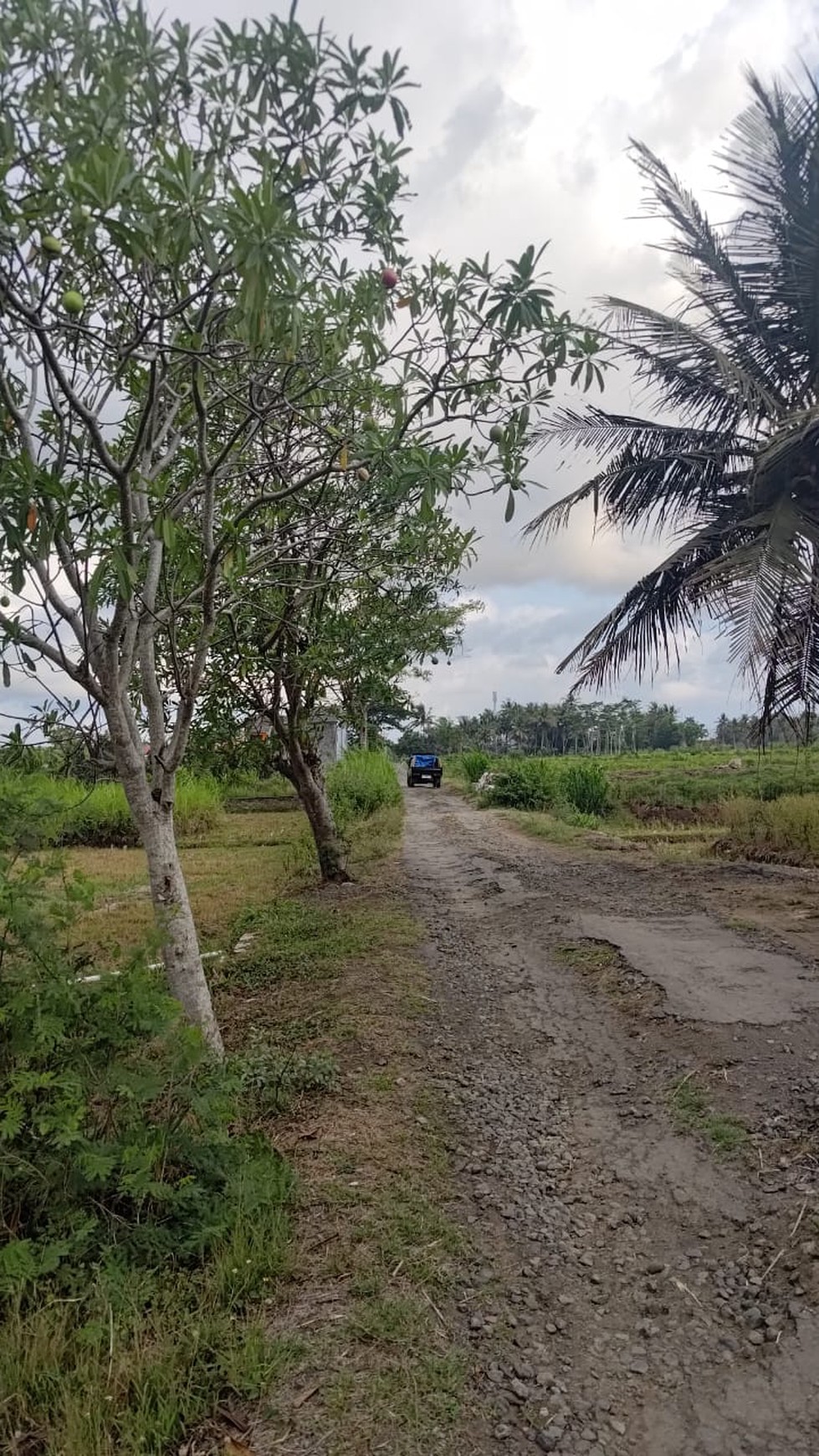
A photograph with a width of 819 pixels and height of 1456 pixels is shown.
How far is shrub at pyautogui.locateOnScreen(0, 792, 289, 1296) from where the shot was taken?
2.18 metres

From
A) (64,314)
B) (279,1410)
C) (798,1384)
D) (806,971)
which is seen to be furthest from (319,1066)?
(64,314)

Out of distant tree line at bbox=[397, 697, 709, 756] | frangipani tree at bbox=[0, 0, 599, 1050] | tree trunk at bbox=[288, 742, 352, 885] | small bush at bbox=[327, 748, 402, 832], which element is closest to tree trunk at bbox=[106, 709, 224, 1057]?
frangipani tree at bbox=[0, 0, 599, 1050]

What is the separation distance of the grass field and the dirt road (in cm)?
375

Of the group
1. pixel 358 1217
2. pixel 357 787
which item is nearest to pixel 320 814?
pixel 358 1217

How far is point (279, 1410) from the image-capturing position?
1.88 m

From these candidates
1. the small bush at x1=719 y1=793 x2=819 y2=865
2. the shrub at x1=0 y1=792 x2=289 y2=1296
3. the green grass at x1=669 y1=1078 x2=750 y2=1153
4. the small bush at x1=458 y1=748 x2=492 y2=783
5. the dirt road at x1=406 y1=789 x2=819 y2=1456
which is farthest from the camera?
the small bush at x1=458 y1=748 x2=492 y2=783

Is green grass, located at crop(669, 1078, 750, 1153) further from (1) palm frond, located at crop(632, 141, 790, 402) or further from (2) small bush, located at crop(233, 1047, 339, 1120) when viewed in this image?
(1) palm frond, located at crop(632, 141, 790, 402)

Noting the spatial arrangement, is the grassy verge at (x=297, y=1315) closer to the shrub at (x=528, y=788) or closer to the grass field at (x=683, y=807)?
the grass field at (x=683, y=807)

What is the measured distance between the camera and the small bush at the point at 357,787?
13.9 m

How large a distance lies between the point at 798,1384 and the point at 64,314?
390 centimetres

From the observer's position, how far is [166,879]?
331 cm

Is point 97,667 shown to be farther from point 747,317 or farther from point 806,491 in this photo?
point 747,317

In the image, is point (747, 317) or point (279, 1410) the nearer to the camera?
point (279, 1410)

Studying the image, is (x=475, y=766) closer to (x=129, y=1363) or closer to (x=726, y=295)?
(x=726, y=295)
